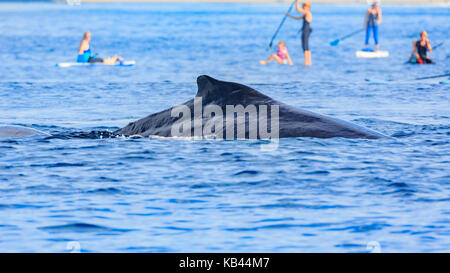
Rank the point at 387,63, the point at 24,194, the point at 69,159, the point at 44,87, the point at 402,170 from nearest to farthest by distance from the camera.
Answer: the point at 24,194 < the point at 402,170 < the point at 69,159 < the point at 44,87 < the point at 387,63

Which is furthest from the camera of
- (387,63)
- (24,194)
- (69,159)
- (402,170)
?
(387,63)

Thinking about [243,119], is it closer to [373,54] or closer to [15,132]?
[15,132]

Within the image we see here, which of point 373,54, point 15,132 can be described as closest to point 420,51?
point 373,54

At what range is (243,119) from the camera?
1251 centimetres

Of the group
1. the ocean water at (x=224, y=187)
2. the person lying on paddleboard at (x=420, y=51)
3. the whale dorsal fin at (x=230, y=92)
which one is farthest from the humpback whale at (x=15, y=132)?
the person lying on paddleboard at (x=420, y=51)

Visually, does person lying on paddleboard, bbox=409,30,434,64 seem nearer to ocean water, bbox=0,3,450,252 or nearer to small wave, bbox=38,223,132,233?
ocean water, bbox=0,3,450,252

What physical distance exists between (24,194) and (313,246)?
3601 millimetres

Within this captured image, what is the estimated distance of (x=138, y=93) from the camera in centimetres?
2364

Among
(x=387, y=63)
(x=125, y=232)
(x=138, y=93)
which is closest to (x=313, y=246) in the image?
(x=125, y=232)

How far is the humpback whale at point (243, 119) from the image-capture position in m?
12.2

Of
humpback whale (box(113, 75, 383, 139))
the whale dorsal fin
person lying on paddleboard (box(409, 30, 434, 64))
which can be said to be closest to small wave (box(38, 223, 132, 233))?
humpback whale (box(113, 75, 383, 139))

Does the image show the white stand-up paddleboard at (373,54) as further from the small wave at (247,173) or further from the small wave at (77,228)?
the small wave at (77,228)
